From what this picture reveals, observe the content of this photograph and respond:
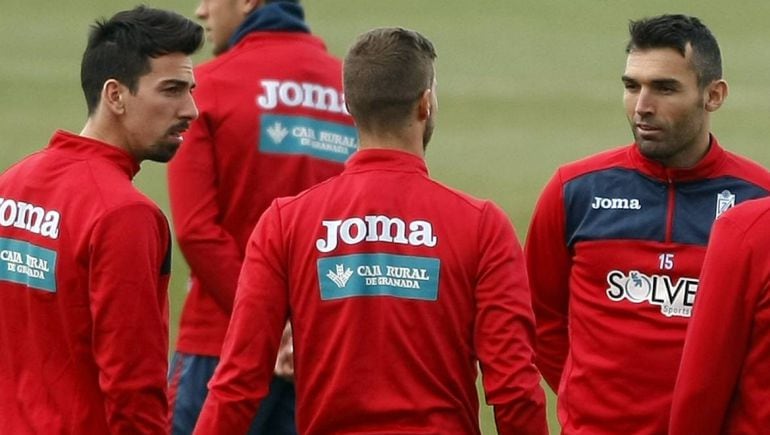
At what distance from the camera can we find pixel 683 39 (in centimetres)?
477

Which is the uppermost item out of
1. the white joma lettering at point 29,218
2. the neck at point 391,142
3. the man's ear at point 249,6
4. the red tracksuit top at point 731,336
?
the man's ear at point 249,6

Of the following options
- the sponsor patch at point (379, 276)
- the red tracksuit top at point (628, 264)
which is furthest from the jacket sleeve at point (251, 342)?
the red tracksuit top at point (628, 264)

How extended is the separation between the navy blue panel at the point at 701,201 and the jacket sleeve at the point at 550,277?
1.06 feet

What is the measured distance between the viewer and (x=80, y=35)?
13672 millimetres

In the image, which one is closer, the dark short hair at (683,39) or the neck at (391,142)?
the neck at (391,142)

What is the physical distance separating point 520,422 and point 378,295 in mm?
411

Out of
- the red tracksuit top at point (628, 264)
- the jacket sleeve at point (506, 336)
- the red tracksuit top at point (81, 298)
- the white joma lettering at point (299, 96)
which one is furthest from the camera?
the white joma lettering at point (299, 96)

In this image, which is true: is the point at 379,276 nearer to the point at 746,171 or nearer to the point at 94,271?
the point at 94,271

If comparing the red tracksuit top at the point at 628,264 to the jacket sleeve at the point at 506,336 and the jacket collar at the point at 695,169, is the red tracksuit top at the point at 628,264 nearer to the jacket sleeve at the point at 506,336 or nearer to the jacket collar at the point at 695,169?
the jacket collar at the point at 695,169

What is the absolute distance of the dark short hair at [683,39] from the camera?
4.78 metres

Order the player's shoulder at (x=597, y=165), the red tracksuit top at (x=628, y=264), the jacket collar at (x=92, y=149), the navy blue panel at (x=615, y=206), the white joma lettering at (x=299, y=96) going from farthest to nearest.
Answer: the white joma lettering at (x=299, y=96) < the player's shoulder at (x=597, y=165) < the navy blue panel at (x=615, y=206) < the red tracksuit top at (x=628, y=264) < the jacket collar at (x=92, y=149)

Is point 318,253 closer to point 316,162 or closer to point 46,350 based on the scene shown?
point 46,350

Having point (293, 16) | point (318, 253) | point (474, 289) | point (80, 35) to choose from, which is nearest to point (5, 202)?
point (318, 253)

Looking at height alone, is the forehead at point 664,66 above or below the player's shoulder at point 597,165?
above
